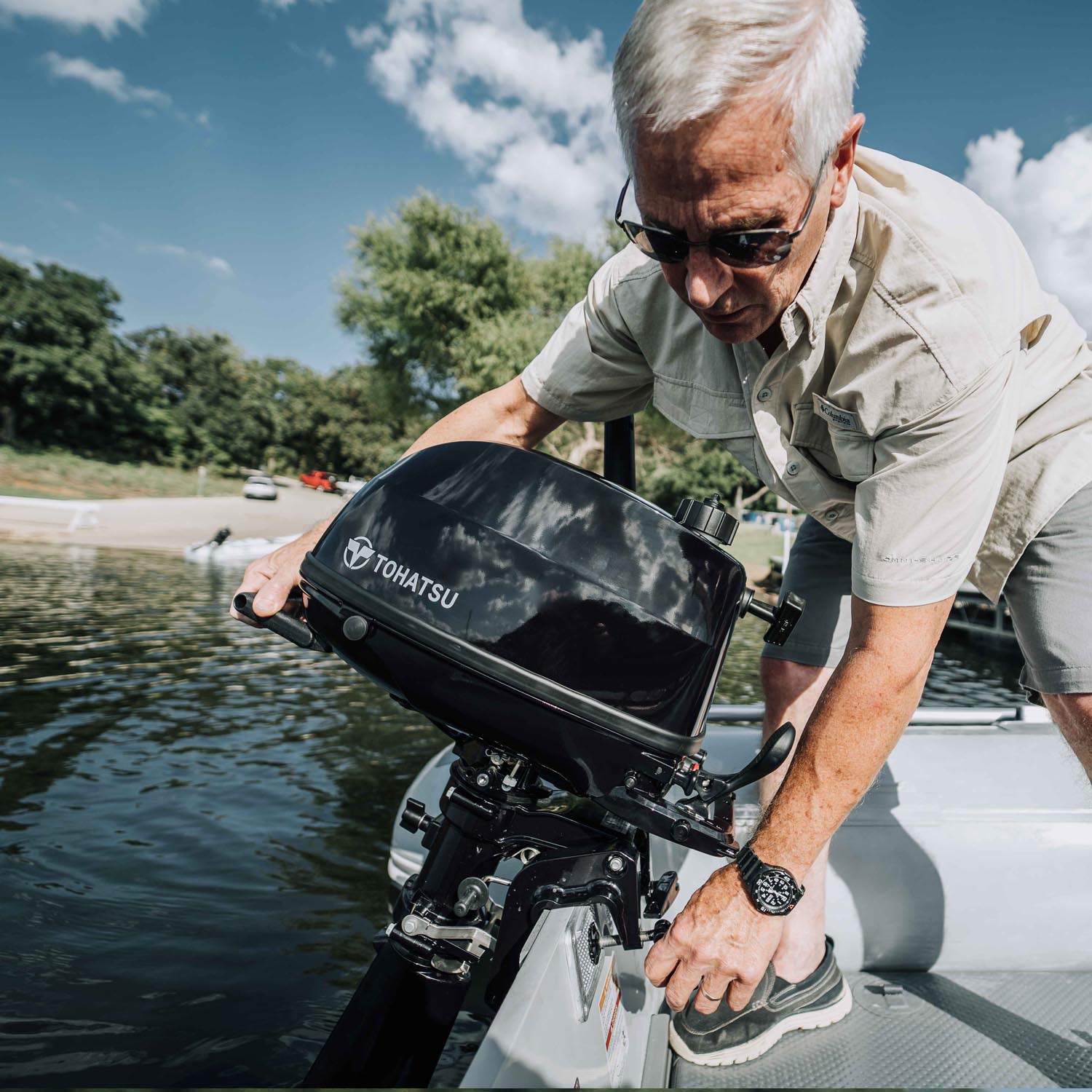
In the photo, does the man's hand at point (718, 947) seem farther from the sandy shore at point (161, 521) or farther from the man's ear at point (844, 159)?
the sandy shore at point (161, 521)

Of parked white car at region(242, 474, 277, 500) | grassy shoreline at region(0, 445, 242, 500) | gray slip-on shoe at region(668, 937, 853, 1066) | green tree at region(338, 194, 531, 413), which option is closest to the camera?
gray slip-on shoe at region(668, 937, 853, 1066)

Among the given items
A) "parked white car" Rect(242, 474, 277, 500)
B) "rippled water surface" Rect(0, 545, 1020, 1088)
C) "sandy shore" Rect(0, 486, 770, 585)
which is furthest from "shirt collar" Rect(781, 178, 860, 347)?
"parked white car" Rect(242, 474, 277, 500)

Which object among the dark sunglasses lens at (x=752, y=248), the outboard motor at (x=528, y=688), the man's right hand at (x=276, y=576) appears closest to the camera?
the dark sunglasses lens at (x=752, y=248)

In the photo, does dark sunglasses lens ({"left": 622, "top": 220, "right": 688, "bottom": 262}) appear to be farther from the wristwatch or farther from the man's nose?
the wristwatch

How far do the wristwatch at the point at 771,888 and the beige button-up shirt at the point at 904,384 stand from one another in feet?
1.30

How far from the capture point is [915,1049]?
1737mm

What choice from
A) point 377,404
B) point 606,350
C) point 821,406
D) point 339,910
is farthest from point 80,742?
point 377,404

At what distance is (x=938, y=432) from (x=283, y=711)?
16.0ft

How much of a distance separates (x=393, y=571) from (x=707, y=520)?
0.48 m


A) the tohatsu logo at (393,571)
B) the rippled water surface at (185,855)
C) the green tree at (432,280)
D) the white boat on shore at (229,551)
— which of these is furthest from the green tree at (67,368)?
the tohatsu logo at (393,571)

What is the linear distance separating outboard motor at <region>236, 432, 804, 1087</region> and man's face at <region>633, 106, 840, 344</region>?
0.31 metres

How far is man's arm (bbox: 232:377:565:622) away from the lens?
146cm

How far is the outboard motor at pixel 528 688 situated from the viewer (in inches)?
46.2

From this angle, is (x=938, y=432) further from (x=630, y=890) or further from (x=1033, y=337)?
(x=630, y=890)
